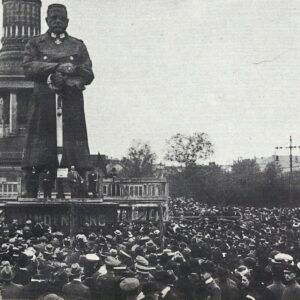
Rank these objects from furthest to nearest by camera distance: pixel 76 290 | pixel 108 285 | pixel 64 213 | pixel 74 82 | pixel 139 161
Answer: pixel 139 161, pixel 74 82, pixel 64 213, pixel 108 285, pixel 76 290

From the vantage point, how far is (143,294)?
27.7ft

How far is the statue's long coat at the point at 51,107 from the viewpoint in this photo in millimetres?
28281

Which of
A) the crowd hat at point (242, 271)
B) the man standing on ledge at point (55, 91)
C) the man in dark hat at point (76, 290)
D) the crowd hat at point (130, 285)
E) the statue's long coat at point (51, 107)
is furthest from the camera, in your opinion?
the statue's long coat at point (51, 107)

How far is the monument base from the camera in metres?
26.6

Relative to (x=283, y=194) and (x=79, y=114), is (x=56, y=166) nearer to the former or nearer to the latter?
(x=79, y=114)

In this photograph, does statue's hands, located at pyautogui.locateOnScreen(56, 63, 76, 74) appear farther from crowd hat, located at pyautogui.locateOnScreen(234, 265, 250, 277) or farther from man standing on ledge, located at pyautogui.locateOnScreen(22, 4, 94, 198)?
crowd hat, located at pyautogui.locateOnScreen(234, 265, 250, 277)

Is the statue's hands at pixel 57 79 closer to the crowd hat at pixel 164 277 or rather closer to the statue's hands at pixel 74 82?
the statue's hands at pixel 74 82

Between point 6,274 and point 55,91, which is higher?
point 55,91

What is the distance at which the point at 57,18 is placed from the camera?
28062 mm

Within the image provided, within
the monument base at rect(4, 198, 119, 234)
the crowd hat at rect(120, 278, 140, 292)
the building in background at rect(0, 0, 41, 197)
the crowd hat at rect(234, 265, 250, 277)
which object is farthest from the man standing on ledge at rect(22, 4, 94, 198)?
the building in background at rect(0, 0, 41, 197)

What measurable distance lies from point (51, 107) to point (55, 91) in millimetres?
1064

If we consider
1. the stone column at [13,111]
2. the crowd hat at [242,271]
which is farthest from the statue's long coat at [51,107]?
the stone column at [13,111]

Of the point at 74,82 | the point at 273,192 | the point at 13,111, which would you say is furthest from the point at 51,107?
the point at 273,192

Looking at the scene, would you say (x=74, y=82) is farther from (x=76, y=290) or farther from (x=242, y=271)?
(x=76, y=290)
